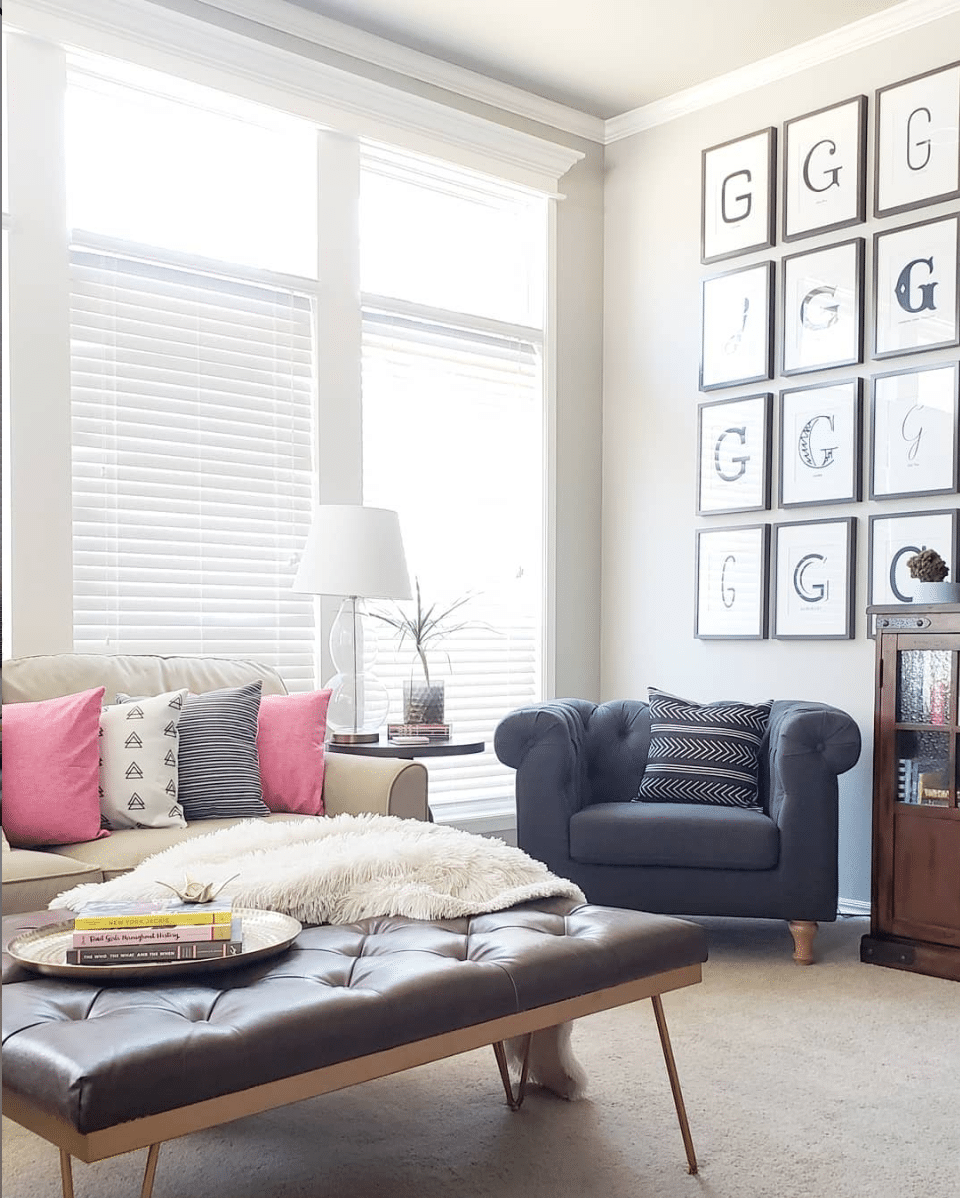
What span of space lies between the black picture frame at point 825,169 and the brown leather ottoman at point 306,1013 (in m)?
3.00

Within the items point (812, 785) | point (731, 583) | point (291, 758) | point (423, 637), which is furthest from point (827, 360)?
point (291, 758)

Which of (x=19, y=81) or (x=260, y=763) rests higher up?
(x=19, y=81)

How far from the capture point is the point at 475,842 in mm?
2318

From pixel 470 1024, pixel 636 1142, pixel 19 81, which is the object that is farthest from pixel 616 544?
pixel 470 1024

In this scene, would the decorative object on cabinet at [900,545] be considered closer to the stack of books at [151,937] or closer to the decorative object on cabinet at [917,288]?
the decorative object on cabinet at [917,288]

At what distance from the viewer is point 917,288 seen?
3.92 metres

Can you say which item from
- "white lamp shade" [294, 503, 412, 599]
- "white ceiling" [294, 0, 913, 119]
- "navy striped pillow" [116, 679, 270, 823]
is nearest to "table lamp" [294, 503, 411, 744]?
"white lamp shade" [294, 503, 412, 599]

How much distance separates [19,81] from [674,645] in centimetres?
297

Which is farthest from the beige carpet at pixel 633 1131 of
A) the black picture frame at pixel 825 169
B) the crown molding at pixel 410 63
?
the crown molding at pixel 410 63

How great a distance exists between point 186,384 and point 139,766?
141cm

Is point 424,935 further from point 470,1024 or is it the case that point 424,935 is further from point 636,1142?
point 636,1142

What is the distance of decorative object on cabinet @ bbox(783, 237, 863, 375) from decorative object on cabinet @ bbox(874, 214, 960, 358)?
7cm

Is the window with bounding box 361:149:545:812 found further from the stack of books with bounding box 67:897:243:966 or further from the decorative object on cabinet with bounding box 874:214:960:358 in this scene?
the stack of books with bounding box 67:897:243:966

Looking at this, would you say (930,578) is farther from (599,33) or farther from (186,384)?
(186,384)
